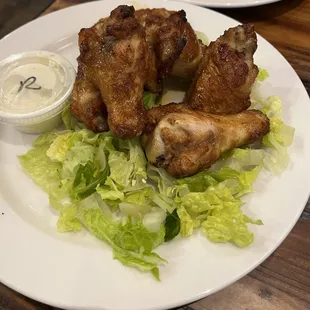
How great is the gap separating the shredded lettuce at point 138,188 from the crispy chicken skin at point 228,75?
0.27m

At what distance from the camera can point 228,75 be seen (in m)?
2.36

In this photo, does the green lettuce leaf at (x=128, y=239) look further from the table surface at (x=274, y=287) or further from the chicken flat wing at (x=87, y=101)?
the chicken flat wing at (x=87, y=101)

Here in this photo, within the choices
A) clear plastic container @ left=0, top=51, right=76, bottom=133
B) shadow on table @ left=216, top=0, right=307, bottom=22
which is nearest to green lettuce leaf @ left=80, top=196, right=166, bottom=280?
clear plastic container @ left=0, top=51, right=76, bottom=133

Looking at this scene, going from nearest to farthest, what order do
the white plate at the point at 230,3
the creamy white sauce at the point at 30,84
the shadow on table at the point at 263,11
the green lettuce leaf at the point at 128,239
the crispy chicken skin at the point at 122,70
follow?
the green lettuce leaf at the point at 128,239 < the crispy chicken skin at the point at 122,70 < the creamy white sauce at the point at 30,84 < the white plate at the point at 230,3 < the shadow on table at the point at 263,11

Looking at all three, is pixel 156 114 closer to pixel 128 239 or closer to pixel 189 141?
pixel 189 141

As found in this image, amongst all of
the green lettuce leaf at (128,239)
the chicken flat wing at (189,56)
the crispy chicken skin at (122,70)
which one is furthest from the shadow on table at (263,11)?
the green lettuce leaf at (128,239)

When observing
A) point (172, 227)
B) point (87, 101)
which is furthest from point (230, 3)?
point (172, 227)

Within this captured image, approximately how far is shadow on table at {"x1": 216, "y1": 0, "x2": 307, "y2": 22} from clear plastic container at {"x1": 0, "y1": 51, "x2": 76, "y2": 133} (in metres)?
1.55

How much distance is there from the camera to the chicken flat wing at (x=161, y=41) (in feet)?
8.14

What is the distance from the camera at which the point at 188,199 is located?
7.25 feet

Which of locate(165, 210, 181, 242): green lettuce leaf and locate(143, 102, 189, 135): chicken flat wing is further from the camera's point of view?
locate(143, 102, 189, 135): chicken flat wing

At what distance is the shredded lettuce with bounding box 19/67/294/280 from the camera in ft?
6.86

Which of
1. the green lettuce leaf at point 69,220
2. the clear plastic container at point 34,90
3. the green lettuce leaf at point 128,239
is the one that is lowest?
the green lettuce leaf at point 69,220

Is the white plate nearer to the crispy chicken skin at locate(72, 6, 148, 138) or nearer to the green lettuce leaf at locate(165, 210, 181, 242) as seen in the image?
the crispy chicken skin at locate(72, 6, 148, 138)
